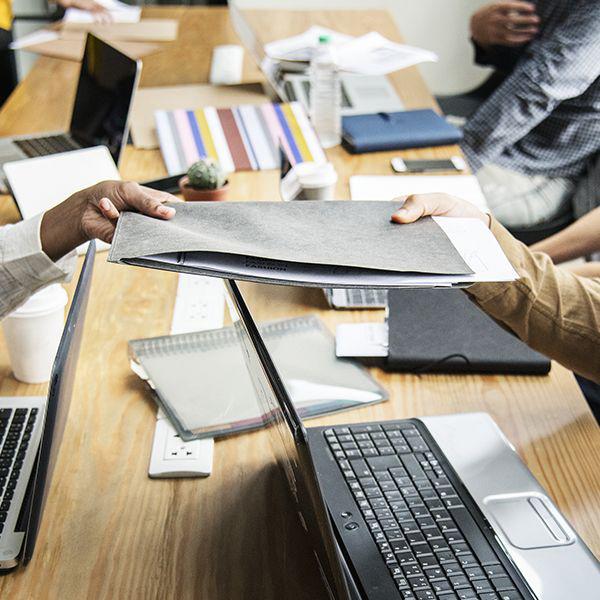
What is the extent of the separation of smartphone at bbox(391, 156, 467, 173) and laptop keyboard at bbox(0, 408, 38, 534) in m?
1.00

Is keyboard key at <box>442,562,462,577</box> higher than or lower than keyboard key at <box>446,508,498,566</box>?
higher

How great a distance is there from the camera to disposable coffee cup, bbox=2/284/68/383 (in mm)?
1124

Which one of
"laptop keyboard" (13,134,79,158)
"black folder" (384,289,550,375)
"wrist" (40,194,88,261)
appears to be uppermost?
"wrist" (40,194,88,261)

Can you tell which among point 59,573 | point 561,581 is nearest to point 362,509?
point 561,581

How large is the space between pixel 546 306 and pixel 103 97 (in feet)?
3.68

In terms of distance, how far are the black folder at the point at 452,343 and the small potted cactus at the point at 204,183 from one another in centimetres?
44

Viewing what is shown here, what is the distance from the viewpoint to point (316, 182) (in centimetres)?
145

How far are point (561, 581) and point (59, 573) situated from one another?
0.49 metres

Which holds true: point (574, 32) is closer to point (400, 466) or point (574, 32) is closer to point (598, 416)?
point (598, 416)

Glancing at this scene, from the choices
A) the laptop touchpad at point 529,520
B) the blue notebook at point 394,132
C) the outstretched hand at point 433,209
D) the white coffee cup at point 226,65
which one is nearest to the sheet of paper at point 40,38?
the white coffee cup at point 226,65

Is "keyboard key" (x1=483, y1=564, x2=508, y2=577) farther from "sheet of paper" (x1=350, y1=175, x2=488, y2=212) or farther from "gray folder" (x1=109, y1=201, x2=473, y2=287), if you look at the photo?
"sheet of paper" (x1=350, y1=175, x2=488, y2=212)

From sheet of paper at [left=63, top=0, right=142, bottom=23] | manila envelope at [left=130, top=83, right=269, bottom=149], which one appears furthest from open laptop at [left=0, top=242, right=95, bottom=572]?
sheet of paper at [left=63, top=0, right=142, bottom=23]

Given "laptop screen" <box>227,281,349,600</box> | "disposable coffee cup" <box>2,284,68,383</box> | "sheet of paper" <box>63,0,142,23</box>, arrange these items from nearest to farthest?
1. "laptop screen" <box>227,281,349,600</box>
2. "disposable coffee cup" <box>2,284,68,383</box>
3. "sheet of paper" <box>63,0,142,23</box>

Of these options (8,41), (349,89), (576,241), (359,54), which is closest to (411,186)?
(576,241)
